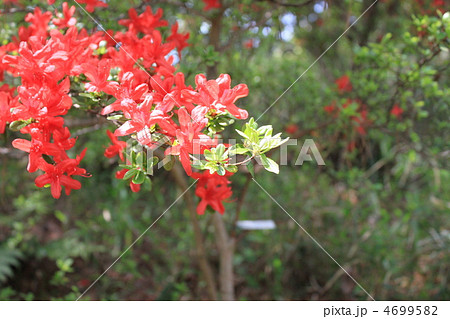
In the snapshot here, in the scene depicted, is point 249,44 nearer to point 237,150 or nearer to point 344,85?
point 344,85

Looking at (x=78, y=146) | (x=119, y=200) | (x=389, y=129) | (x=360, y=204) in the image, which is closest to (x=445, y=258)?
(x=360, y=204)

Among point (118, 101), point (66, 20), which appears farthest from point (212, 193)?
point (66, 20)

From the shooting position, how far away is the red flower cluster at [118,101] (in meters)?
0.89

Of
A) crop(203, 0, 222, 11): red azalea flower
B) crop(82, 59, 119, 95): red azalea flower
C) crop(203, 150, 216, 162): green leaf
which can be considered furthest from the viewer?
crop(203, 0, 222, 11): red azalea flower

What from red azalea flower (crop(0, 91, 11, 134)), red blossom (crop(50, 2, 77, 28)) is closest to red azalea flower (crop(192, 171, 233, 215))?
red azalea flower (crop(0, 91, 11, 134))

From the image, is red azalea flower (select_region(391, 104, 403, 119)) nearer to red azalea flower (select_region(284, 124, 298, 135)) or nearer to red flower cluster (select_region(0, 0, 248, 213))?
red azalea flower (select_region(284, 124, 298, 135))

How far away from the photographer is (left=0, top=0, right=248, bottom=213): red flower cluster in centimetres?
89

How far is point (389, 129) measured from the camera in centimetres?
187

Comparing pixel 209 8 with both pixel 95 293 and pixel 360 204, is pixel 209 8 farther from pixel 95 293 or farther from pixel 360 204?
pixel 95 293

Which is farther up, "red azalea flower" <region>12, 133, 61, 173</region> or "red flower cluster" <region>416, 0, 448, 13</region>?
"red flower cluster" <region>416, 0, 448, 13</region>

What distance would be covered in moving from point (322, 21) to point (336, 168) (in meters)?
0.91

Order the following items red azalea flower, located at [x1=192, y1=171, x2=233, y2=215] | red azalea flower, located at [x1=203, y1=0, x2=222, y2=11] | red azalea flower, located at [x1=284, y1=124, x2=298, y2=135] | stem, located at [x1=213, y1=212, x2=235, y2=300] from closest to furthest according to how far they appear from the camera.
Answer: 1. red azalea flower, located at [x1=192, y1=171, x2=233, y2=215]
2. red azalea flower, located at [x1=203, y1=0, x2=222, y2=11]
3. stem, located at [x1=213, y1=212, x2=235, y2=300]
4. red azalea flower, located at [x1=284, y1=124, x2=298, y2=135]

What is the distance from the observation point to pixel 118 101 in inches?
37.6

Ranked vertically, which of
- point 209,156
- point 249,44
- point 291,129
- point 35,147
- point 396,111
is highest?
point 209,156
